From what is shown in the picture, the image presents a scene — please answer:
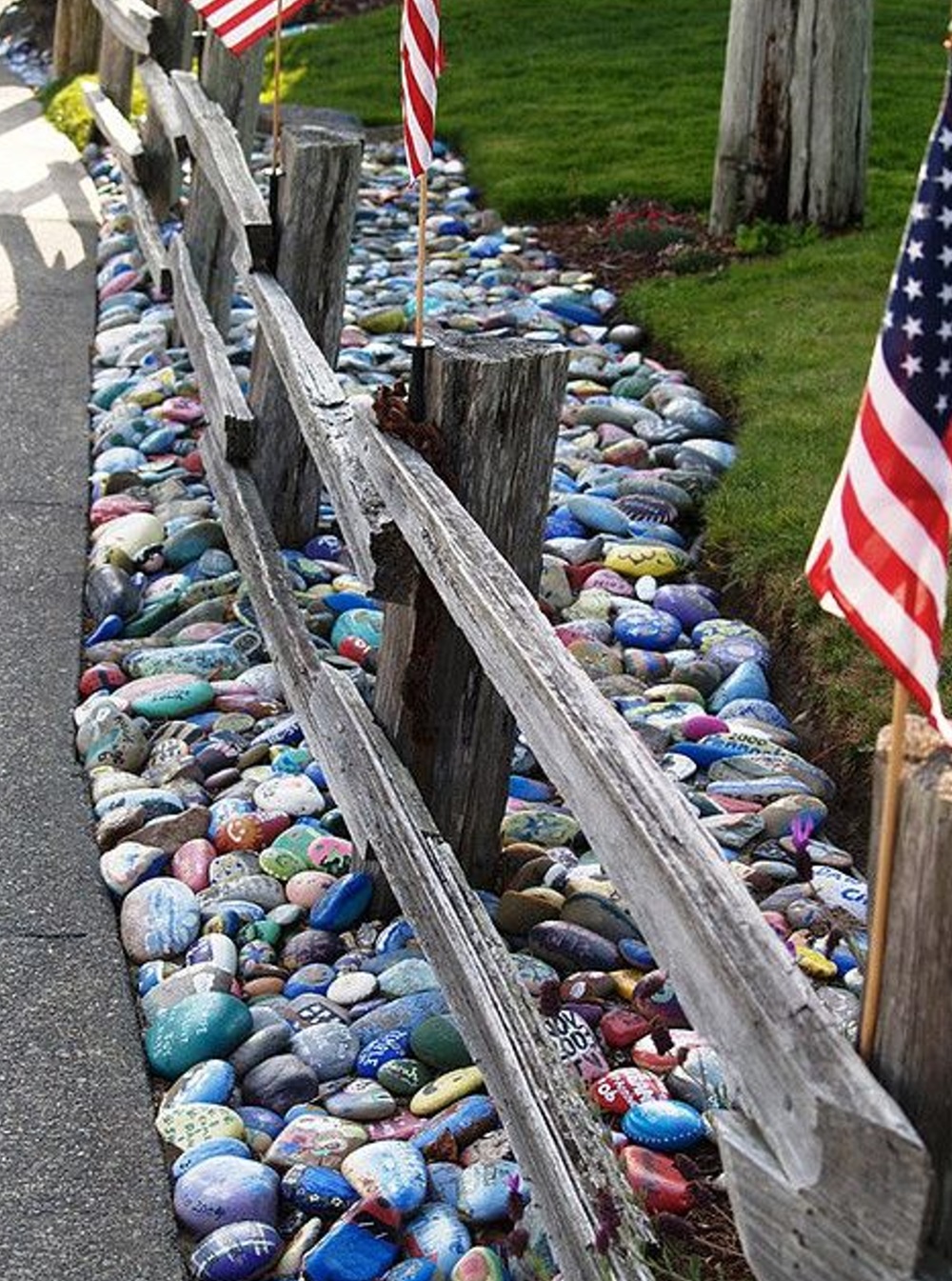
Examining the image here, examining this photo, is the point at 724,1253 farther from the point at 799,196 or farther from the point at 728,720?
the point at 799,196

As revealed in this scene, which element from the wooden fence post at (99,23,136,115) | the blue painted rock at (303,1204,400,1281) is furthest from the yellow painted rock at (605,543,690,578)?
the wooden fence post at (99,23,136,115)

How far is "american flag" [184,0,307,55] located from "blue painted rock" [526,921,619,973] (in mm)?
3172

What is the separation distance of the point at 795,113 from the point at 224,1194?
19.4 ft

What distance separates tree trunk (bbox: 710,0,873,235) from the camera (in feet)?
26.7

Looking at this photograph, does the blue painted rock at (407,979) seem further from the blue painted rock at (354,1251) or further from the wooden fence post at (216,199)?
the wooden fence post at (216,199)

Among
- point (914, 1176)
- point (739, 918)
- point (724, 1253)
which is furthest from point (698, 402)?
point (914, 1176)

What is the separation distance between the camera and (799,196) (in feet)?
27.8

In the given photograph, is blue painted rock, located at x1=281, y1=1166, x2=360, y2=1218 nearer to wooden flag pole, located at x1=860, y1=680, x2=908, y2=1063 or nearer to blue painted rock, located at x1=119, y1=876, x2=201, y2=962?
blue painted rock, located at x1=119, y1=876, x2=201, y2=962

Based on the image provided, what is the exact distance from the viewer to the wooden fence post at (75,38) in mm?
12484

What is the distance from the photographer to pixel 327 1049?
376 centimetres

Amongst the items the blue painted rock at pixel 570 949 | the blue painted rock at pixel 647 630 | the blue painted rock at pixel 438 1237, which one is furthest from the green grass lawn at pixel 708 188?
the blue painted rock at pixel 438 1237

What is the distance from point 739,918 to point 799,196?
647 cm

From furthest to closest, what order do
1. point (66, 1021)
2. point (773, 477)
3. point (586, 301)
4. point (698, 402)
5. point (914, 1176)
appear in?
1. point (586, 301)
2. point (698, 402)
3. point (773, 477)
4. point (66, 1021)
5. point (914, 1176)

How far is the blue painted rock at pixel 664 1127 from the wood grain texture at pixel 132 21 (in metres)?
6.23
